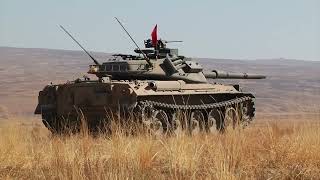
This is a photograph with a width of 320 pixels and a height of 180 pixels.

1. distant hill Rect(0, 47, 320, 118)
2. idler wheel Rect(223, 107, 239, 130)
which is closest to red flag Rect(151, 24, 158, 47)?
idler wheel Rect(223, 107, 239, 130)

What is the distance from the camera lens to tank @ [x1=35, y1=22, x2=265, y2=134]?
39.6 feet

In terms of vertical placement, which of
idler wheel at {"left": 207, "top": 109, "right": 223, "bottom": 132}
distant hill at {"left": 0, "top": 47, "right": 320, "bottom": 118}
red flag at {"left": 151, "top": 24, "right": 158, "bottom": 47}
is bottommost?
distant hill at {"left": 0, "top": 47, "right": 320, "bottom": 118}

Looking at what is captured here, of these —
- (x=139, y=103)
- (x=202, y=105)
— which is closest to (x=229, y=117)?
(x=202, y=105)

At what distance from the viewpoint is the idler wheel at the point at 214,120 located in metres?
15.0

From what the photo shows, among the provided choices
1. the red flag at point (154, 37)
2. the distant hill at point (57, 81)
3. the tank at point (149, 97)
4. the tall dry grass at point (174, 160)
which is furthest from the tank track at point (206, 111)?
the distant hill at point (57, 81)

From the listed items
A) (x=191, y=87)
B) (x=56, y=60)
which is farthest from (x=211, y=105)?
(x=56, y=60)

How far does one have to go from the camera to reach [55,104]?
1364 cm

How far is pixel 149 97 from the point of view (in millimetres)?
12484

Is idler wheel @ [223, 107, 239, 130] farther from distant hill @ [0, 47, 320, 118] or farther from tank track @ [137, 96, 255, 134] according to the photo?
distant hill @ [0, 47, 320, 118]

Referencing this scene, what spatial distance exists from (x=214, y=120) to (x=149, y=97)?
11.0ft

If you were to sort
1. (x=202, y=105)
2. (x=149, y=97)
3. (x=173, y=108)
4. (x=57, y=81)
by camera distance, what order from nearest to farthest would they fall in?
(x=149, y=97)
(x=173, y=108)
(x=202, y=105)
(x=57, y=81)

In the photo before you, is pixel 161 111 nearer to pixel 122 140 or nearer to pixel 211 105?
pixel 211 105

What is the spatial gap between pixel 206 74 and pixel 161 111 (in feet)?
14.1

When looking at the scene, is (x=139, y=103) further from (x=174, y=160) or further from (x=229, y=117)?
(x=174, y=160)
